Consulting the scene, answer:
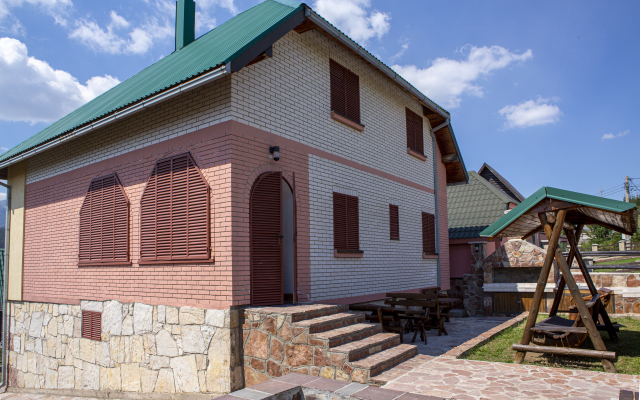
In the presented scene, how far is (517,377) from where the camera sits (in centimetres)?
564

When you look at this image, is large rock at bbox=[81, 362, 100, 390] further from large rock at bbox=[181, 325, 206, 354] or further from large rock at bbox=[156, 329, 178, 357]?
large rock at bbox=[181, 325, 206, 354]

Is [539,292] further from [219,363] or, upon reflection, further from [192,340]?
[192,340]

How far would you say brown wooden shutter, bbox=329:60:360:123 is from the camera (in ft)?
31.6

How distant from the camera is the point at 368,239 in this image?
33.1ft

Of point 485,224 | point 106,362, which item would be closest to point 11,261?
point 106,362

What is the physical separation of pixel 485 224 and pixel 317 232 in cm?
1099

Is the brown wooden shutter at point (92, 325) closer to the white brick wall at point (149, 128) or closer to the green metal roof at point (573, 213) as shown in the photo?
the white brick wall at point (149, 128)

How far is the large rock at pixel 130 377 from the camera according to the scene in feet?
26.9

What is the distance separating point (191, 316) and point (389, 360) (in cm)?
320

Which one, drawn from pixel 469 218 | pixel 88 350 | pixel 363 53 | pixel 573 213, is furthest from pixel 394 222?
pixel 469 218

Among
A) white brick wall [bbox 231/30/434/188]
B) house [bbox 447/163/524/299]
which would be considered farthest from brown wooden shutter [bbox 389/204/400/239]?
Result: house [bbox 447/163/524/299]

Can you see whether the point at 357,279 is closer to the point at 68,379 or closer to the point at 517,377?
the point at 517,377

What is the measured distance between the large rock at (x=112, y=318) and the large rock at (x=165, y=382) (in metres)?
1.44

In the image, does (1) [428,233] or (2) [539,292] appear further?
(1) [428,233]
